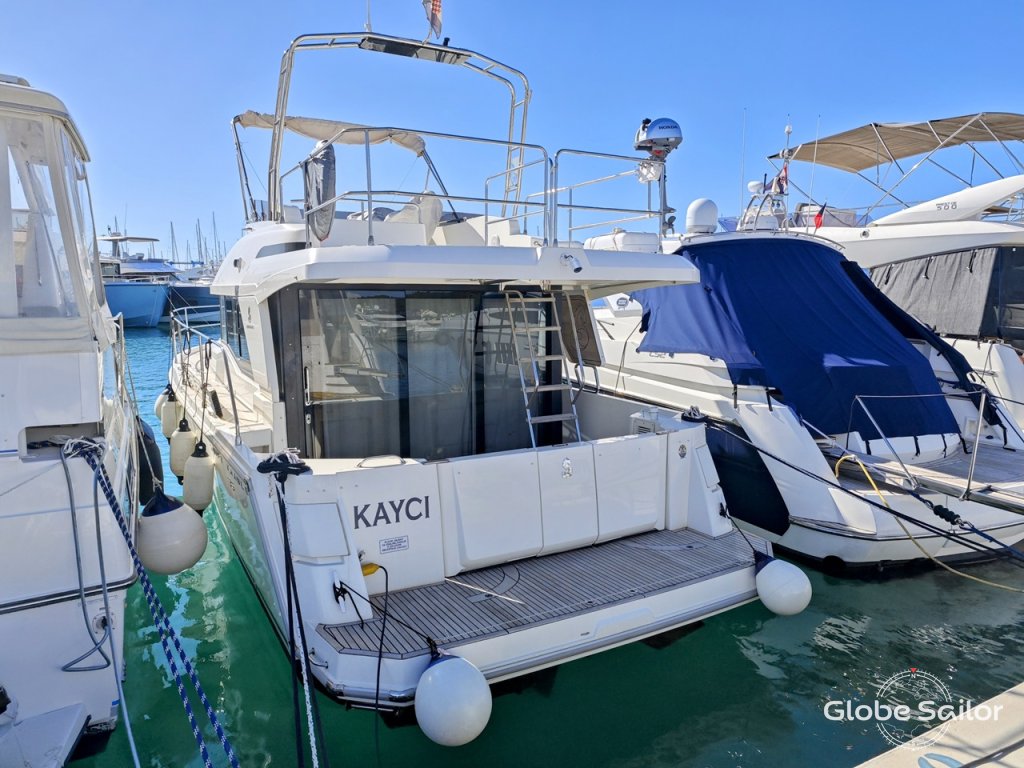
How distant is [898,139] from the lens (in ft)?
40.6

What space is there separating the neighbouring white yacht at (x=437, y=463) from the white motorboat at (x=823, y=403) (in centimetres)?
138

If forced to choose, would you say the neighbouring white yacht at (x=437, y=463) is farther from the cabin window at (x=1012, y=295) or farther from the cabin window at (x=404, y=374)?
the cabin window at (x=1012, y=295)

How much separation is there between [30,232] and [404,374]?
2.28 m

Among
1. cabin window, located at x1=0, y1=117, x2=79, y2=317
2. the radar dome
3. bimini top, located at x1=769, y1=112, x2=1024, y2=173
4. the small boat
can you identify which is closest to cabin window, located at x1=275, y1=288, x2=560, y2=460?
cabin window, located at x1=0, y1=117, x2=79, y2=317

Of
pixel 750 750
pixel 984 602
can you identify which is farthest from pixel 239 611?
pixel 984 602

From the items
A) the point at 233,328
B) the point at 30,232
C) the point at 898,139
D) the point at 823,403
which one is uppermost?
the point at 898,139

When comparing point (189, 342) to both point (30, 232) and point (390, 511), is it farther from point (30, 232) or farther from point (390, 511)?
point (390, 511)

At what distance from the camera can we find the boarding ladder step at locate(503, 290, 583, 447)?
4801 mm

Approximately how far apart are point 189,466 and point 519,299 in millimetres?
2671

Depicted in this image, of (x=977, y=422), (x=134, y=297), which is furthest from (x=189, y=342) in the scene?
(x=134, y=297)

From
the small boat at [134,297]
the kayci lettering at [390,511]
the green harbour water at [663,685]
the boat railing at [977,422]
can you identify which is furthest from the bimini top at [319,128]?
the small boat at [134,297]

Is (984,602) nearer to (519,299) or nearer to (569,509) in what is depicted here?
(569,509)

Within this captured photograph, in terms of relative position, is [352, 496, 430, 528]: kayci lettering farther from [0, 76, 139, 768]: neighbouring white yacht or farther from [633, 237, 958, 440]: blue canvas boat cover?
[633, 237, 958, 440]: blue canvas boat cover

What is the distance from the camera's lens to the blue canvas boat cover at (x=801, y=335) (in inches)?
235
